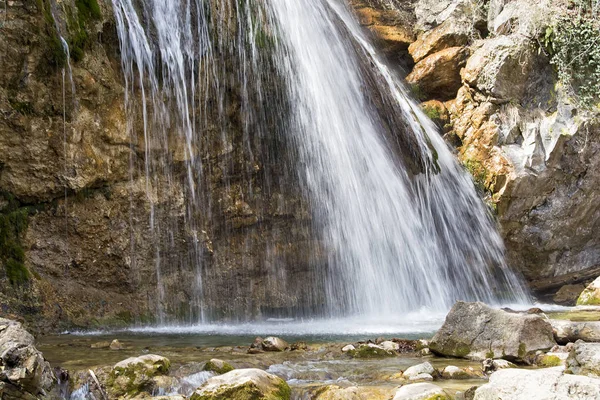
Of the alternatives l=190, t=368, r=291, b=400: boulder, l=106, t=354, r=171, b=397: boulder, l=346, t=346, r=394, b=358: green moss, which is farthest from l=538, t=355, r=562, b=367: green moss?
l=106, t=354, r=171, b=397: boulder

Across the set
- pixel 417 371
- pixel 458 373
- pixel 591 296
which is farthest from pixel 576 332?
pixel 591 296

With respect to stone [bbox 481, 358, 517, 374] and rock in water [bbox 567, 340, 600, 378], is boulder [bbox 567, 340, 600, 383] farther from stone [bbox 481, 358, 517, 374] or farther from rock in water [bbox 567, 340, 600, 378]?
stone [bbox 481, 358, 517, 374]

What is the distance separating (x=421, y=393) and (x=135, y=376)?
248cm

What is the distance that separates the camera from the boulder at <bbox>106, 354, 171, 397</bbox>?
4.92 metres

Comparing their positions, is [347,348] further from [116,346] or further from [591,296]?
[591,296]

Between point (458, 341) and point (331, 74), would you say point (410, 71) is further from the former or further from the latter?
point (458, 341)

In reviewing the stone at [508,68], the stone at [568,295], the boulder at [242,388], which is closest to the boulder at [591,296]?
the stone at [568,295]

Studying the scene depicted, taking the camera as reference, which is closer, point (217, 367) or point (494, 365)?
point (217, 367)

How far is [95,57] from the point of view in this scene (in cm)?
940

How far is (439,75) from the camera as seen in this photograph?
50.8 ft

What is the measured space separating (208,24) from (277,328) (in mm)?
5685

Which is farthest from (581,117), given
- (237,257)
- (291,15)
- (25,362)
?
(25,362)

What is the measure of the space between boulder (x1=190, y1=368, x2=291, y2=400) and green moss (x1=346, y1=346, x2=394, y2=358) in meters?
1.98

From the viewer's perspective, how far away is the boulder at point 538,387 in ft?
12.1
